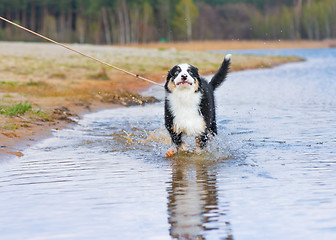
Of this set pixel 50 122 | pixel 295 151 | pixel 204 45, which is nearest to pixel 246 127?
pixel 295 151

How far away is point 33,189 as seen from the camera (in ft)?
19.9

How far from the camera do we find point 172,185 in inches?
241

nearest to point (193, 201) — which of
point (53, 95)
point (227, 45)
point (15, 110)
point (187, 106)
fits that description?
point (187, 106)

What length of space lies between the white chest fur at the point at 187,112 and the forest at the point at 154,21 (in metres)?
74.1

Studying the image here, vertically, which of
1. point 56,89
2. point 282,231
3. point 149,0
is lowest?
point 282,231

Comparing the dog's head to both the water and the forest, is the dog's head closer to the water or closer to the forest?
the water

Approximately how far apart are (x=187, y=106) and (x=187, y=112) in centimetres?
9

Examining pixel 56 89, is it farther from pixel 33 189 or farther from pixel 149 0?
pixel 149 0

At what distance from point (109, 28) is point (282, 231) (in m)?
95.1

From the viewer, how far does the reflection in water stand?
14.5ft

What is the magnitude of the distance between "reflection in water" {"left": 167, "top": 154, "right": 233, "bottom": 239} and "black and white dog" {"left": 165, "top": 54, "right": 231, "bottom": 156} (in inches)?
20.6

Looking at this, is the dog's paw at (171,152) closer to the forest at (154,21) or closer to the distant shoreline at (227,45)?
the distant shoreline at (227,45)

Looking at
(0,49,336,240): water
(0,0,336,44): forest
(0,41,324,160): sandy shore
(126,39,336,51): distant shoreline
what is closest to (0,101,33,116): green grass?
(0,41,324,160): sandy shore

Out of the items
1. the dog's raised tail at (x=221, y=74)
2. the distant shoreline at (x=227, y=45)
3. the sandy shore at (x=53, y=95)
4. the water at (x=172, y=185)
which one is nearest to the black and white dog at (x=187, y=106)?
the water at (x=172, y=185)
